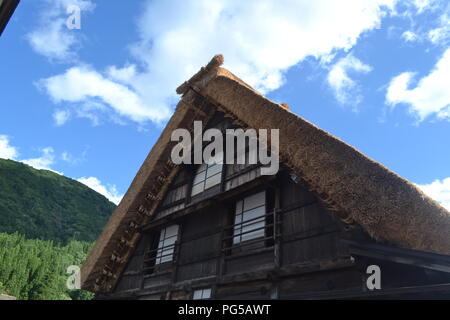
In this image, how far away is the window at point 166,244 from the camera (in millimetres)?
8766

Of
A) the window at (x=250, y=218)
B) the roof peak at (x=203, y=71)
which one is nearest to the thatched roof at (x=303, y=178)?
the roof peak at (x=203, y=71)

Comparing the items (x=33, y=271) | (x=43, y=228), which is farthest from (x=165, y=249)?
(x=43, y=228)

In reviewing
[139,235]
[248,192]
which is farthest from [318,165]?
[139,235]

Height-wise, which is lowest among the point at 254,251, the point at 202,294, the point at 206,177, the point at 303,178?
the point at 202,294

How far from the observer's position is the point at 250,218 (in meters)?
6.98

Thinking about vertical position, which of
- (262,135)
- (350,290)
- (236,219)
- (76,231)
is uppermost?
(76,231)

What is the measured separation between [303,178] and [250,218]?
5.75 ft

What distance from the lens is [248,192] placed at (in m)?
7.21

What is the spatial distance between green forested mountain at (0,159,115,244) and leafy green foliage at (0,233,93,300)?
12359 millimetres

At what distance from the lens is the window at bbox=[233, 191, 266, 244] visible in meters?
6.69

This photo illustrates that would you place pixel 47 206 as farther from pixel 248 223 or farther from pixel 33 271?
pixel 248 223

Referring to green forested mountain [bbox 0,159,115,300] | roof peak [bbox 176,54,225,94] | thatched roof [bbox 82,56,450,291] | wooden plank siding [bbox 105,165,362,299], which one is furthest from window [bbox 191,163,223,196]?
green forested mountain [bbox 0,159,115,300]
